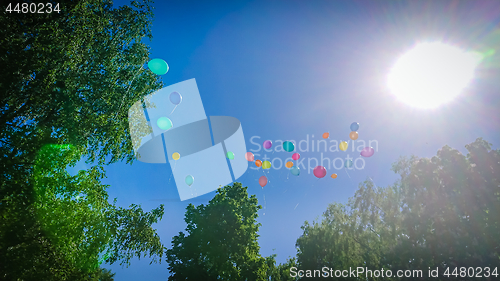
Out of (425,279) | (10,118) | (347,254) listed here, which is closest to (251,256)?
(347,254)

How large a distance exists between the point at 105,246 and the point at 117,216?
1.04 metres

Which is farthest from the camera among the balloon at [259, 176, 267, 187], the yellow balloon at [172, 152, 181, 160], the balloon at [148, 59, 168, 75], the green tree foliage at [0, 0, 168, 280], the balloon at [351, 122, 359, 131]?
the balloon at [259, 176, 267, 187]

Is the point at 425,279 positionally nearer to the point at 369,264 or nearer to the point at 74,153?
the point at 369,264

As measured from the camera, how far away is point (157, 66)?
8555mm

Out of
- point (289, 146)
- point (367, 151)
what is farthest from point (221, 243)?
point (367, 151)

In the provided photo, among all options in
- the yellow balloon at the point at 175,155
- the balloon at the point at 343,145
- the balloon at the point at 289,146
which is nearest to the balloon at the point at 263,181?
the balloon at the point at 289,146

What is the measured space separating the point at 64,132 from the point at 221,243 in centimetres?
1110

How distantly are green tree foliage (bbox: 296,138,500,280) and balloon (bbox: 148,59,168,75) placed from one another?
17.0 m

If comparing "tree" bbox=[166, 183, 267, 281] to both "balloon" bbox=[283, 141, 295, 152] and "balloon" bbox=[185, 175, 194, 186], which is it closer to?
"balloon" bbox=[185, 175, 194, 186]

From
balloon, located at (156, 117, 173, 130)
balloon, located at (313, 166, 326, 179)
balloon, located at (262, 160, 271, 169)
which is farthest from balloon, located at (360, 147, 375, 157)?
balloon, located at (156, 117, 173, 130)

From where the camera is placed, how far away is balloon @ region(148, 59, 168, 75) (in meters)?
8.47

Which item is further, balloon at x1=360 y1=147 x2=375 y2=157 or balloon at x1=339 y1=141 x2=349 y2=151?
balloon at x1=339 y1=141 x2=349 y2=151

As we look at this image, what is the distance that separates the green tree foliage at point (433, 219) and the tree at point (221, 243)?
27.2ft

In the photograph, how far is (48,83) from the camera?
567cm
